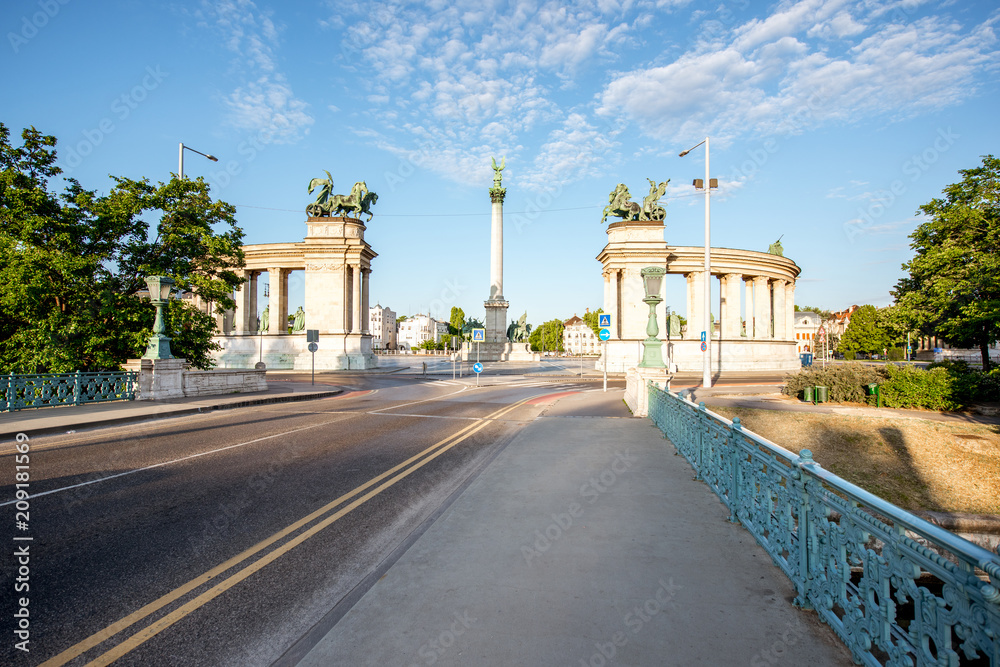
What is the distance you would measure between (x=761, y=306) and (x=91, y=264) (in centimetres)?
5270

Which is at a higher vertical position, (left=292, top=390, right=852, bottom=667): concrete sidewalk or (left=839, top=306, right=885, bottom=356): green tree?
(left=839, top=306, right=885, bottom=356): green tree

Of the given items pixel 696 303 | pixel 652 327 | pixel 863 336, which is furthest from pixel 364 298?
pixel 863 336

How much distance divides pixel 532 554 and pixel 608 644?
53.1 inches

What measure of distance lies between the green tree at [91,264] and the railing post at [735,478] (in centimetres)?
1900

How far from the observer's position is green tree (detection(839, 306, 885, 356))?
7741 cm

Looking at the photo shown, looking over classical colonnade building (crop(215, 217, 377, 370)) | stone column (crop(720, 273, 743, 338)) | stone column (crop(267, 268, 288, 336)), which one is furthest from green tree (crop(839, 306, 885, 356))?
stone column (crop(267, 268, 288, 336))

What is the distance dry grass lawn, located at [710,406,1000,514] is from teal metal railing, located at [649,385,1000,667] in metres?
8.93

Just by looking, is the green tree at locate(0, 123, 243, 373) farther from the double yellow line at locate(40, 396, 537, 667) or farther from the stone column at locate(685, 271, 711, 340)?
the stone column at locate(685, 271, 711, 340)

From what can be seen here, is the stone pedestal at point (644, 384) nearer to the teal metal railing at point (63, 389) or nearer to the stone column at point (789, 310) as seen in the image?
the teal metal railing at point (63, 389)

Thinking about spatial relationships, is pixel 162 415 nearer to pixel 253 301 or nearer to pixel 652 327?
pixel 652 327

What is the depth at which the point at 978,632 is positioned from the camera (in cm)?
197

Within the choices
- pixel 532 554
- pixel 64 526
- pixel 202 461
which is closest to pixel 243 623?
pixel 532 554

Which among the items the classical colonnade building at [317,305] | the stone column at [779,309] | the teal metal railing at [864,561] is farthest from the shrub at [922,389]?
the classical colonnade building at [317,305]

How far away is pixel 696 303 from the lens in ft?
155
